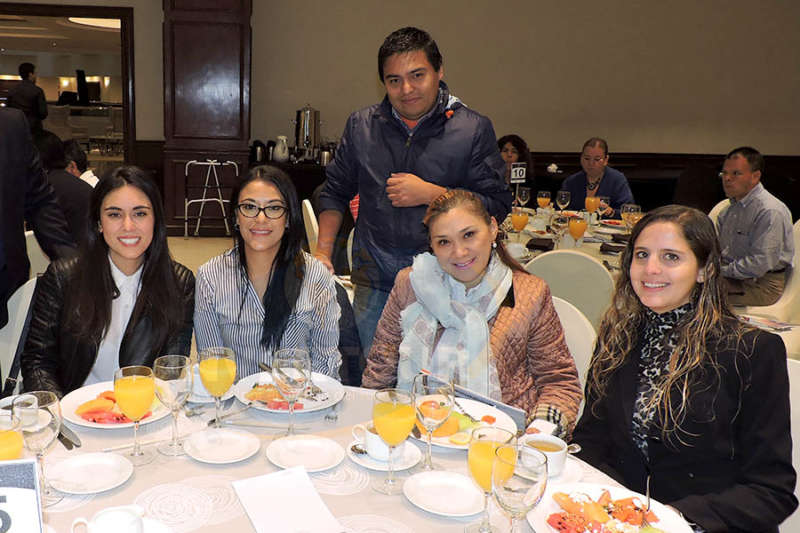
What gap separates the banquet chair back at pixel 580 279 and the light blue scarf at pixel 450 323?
0.83m

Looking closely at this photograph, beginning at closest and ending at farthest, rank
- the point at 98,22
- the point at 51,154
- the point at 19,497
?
the point at 19,497
the point at 51,154
the point at 98,22

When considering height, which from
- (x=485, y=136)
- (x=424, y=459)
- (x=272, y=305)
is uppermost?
(x=485, y=136)

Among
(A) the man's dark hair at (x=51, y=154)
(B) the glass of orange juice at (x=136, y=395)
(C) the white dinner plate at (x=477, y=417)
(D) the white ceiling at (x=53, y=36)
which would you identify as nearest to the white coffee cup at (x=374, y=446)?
(C) the white dinner plate at (x=477, y=417)

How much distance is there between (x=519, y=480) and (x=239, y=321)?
4.24ft

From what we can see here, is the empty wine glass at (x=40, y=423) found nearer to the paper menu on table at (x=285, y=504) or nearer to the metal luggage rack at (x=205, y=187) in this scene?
the paper menu on table at (x=285, y=504)

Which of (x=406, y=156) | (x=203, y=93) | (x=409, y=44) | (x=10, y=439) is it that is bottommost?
(x=10, y=439)

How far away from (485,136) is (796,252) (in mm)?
2350

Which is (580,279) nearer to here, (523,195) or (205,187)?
(523,195)

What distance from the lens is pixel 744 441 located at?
58.4 inches

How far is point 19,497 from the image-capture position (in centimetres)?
100

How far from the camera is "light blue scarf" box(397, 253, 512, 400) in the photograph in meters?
2.01

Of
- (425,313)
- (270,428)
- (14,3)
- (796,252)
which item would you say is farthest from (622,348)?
(14,3)

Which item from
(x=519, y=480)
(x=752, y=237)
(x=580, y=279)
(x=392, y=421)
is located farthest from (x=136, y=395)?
(x=752, y=237)

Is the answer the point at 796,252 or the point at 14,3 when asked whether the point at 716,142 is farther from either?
the point at 14,3
